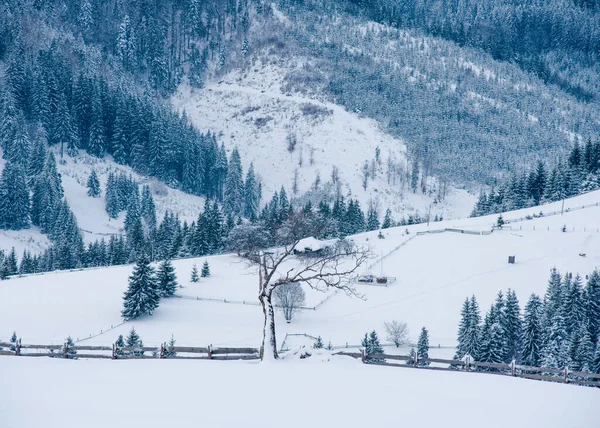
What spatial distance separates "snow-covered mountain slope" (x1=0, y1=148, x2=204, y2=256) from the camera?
94.6 m

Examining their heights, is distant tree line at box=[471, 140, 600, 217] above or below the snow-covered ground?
above

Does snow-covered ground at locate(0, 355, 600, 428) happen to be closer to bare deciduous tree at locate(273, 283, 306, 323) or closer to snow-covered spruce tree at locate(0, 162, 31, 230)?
bare deciduous tree at locate(273, 283, 306, 323)

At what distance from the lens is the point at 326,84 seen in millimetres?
185500

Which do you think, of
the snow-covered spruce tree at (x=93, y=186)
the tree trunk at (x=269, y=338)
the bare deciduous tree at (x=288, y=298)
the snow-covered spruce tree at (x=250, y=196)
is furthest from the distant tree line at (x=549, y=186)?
the tree trunk at (x=269, y=338)

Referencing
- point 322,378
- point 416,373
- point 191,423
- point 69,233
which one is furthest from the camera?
point 69,233

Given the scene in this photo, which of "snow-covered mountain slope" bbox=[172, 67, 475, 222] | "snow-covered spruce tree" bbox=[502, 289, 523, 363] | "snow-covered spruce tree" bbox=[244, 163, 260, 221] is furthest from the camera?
"snow-covered mountain slope" bbox=[172, 67, 475, 222]

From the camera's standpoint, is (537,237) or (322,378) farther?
(537,237)

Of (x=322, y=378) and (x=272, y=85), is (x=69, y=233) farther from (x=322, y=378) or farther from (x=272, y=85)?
(x=272, y=85)

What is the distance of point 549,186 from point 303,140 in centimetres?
7788

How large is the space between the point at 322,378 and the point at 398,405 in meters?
3.46

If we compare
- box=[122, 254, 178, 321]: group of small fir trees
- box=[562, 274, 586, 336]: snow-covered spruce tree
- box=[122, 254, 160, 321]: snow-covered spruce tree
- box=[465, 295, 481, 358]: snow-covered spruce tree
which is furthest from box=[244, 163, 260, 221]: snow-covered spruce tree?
box=[465, 295, 481, 358]: snow-covered spruce tree

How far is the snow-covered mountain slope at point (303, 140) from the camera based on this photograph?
5664 inches

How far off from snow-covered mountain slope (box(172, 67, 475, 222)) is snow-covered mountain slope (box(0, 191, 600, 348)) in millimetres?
62207

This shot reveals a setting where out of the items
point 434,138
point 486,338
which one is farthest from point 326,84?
point 486,338
